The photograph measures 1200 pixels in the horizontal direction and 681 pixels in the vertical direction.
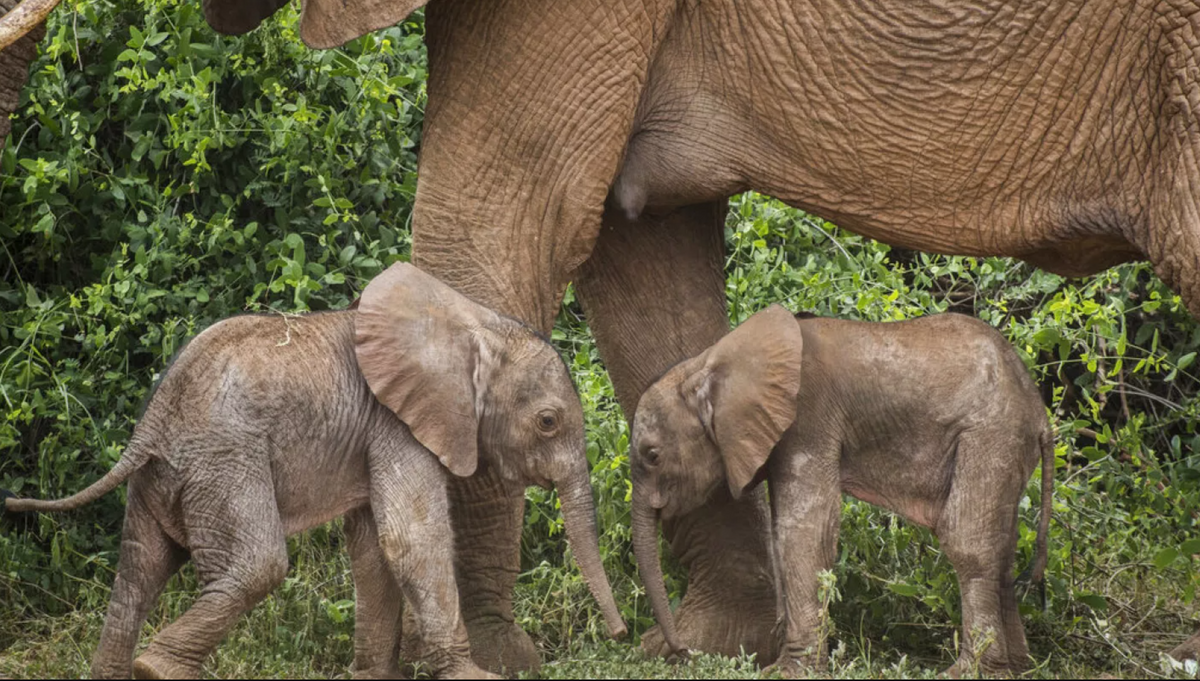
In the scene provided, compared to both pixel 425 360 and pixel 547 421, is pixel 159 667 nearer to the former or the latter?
pixel 425 360

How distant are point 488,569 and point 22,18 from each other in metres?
1.70

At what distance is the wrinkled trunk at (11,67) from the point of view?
5.38 m

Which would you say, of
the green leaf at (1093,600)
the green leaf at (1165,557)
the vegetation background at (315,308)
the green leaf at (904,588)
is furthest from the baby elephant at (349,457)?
the green leaf at (1165,557)

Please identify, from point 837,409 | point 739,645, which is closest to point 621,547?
point 739,645

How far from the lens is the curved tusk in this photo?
16.6ft

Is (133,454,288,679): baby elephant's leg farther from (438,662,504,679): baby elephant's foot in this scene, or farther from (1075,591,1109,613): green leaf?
(1075,591,1109,613): green leaf

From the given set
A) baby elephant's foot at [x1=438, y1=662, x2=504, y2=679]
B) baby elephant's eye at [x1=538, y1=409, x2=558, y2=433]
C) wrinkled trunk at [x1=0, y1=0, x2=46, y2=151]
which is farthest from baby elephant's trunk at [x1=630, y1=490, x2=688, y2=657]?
wrinkled trunk at [x1=0, y1=0, x2=46, y2=151]

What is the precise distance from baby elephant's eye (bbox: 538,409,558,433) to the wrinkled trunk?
1.43 metres

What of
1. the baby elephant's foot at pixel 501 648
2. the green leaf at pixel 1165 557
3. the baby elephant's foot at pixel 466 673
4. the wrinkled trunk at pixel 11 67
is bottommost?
the green leaf at pixel 1165 557

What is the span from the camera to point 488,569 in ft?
18.4

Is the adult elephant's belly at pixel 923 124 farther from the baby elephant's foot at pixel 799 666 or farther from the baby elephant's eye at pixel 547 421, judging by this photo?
the baby elephant's foot at pixel 799 666

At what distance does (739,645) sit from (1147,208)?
60.1 inches

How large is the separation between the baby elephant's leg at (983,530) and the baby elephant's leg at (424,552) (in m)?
1.17

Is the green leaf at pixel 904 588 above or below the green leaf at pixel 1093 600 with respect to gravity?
above
